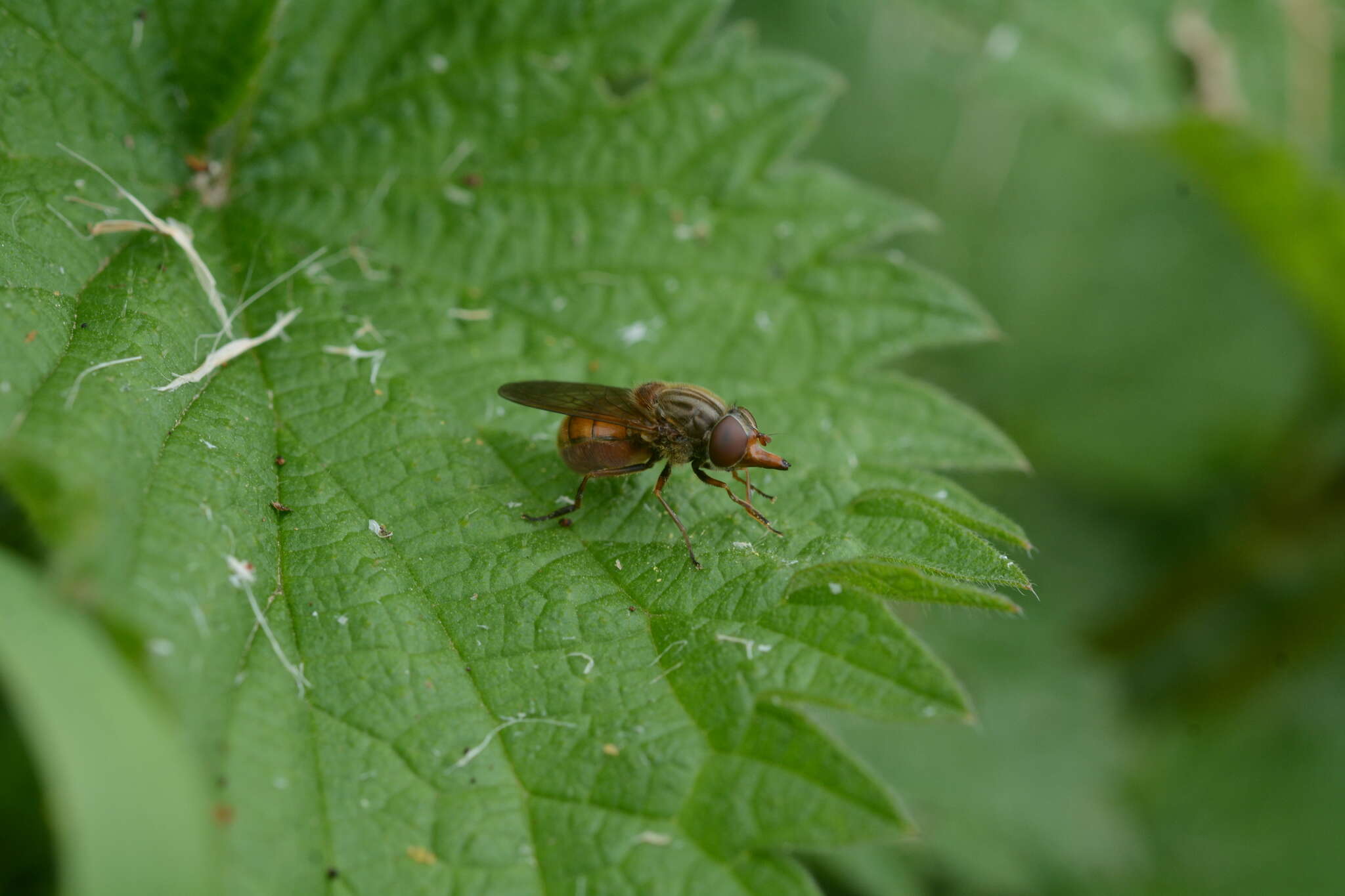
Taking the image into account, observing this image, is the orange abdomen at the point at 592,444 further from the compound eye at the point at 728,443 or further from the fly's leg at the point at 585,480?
the compound eye at the point at 728,443

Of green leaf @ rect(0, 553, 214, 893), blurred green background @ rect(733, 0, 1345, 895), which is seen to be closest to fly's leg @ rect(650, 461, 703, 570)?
green leaf @ rect(0, 553, 214, 893)

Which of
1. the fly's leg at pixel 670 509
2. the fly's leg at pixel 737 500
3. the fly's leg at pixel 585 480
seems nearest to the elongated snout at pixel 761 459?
the fly's leg at pixel 737 500

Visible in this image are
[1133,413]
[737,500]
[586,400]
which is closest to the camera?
[737,500]

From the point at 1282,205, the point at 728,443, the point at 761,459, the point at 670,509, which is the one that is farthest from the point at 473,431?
the point at 1282,205

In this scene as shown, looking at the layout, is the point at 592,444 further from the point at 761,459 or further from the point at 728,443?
the point at 761,459

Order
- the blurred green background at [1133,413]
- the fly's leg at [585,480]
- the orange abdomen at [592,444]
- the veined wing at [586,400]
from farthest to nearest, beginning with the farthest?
the blurred green background at [1133,413]
the orange abdomen at [592,444]
the veined wing at [586,400]
the fly's leg at [585,480]

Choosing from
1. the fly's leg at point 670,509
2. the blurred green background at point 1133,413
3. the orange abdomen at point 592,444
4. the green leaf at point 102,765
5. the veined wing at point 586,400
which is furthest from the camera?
the blurred green background at point 1133,413

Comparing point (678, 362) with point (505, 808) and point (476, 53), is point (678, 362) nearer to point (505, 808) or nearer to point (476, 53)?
point (476, 53)

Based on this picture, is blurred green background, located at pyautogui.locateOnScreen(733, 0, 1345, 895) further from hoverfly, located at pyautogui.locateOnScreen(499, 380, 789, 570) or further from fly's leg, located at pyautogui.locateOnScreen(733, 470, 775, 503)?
hoverfly, located at pyautogui.locateOnScreen(499, 380, 789, 570)
